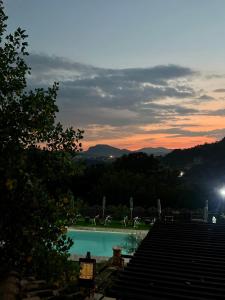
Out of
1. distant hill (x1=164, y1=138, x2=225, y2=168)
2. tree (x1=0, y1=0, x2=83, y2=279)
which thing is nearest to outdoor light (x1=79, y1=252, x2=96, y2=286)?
tree (x1=0, y1=0, x2=83, y2=279)

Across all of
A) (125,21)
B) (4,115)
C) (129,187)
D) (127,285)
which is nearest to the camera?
(4,115)

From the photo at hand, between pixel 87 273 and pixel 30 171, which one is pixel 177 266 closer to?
pixel 87 273

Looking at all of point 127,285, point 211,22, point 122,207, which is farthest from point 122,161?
point 127,285

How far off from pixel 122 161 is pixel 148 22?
128ft

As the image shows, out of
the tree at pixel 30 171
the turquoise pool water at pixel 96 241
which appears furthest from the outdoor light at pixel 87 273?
the turquoise pool water at pixel 96 241

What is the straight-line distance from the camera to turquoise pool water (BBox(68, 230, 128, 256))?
27.2 meters

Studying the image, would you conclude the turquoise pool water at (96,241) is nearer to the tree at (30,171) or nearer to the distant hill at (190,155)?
the tree at (30,171)

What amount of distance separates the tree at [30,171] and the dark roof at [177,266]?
3830mm

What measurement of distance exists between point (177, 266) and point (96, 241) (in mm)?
17093

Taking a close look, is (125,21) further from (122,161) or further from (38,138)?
(122,161)

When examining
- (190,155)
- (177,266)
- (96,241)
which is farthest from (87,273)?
(190,155)

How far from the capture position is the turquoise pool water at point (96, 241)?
27189mm

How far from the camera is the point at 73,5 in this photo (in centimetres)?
1622

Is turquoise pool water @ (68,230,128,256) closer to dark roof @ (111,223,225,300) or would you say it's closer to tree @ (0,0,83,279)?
dark roof @ (111,223,225,300)
